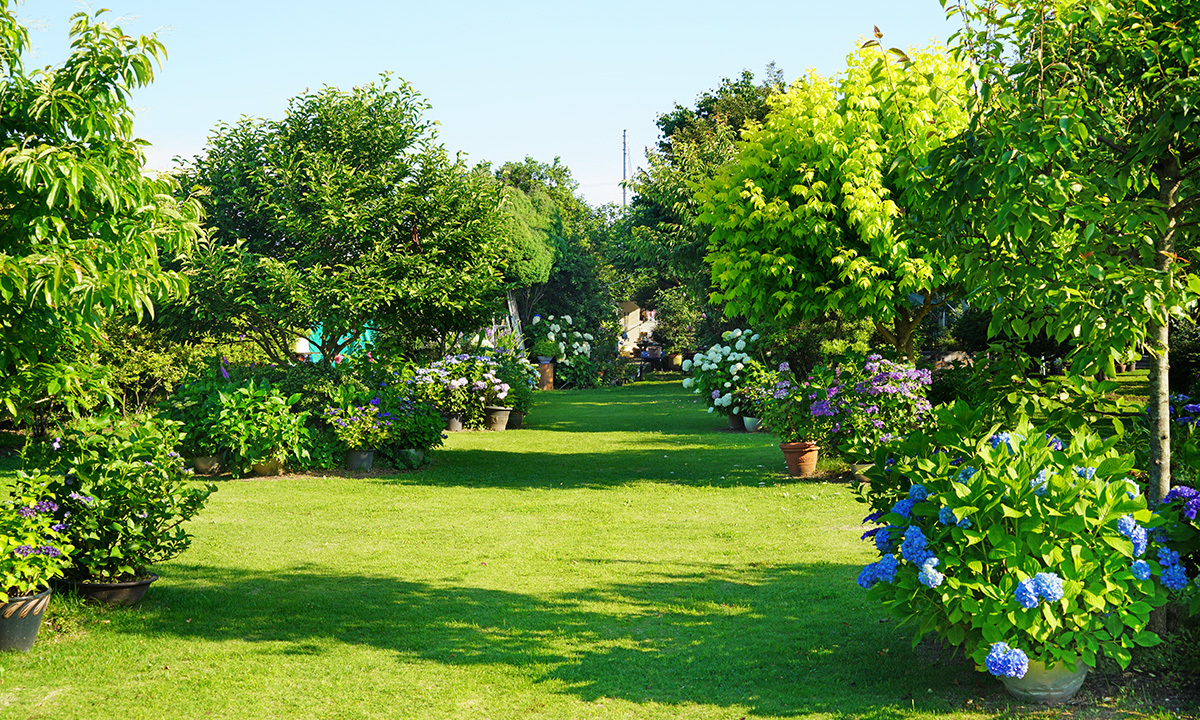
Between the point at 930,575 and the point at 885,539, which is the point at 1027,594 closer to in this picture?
the point at 930,575

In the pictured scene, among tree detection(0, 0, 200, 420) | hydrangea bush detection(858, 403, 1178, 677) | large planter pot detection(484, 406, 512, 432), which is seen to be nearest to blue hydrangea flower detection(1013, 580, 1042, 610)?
hydrangea bush detection(858, 403, 1178, 677)

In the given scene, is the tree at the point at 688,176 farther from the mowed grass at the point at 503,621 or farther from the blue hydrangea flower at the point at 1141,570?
the blue hydrangea flower at the point at 1141,570

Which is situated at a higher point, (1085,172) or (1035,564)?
(1085,172)

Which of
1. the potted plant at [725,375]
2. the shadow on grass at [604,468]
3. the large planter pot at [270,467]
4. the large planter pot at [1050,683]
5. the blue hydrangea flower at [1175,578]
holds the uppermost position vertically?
the potted plant at [725,375]

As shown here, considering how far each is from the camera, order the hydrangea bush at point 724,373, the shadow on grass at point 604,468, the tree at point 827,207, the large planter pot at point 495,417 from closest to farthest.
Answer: the tree at point 827,207 → the shadow on grass at point 604,468 → the hydrangea bush at point 724,373 → the large planter pot at point 495,417

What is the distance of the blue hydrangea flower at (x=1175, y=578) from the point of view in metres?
3.84

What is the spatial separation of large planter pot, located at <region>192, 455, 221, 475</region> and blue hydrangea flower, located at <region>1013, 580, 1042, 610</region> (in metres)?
9.87

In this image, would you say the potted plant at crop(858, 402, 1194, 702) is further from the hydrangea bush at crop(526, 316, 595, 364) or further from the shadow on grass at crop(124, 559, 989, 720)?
the hydrangea bush at crop(526, 316, 595, 364)

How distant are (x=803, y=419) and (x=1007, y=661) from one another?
275 inches

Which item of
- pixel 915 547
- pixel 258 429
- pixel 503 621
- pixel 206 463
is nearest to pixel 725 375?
pixel 258 429

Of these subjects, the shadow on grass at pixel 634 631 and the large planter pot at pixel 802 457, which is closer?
the shadow on grass at pixel 634 631

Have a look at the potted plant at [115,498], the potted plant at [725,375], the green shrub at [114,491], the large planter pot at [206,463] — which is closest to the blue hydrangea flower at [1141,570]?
the green shrub at [114,491]

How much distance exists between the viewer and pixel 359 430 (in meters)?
11.8

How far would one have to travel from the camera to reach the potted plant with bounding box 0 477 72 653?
461 cm
